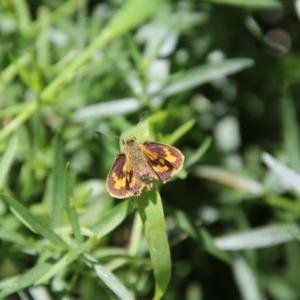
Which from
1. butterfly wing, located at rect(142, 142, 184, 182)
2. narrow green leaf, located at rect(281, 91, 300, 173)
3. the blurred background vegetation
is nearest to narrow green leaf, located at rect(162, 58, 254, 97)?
the blurred background vegetation

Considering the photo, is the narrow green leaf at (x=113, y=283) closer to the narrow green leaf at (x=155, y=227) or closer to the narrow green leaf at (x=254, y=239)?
the narrow green leaf at (x=155, y=227)

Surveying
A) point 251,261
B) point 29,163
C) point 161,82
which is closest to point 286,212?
point 251,261

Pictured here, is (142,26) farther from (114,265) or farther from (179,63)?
(114,265)

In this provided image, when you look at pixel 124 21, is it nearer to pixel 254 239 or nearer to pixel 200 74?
pixel 200 74

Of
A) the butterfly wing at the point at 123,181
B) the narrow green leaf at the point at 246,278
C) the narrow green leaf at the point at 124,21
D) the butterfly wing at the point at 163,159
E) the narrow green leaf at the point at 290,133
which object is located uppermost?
the butterfly wing at the point at 123,181

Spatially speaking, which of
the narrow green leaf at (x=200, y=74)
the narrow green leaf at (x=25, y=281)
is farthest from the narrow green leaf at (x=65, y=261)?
the narrow green leaf at (x=200, y=74)

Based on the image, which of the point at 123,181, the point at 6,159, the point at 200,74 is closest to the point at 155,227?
the point at 123,181
